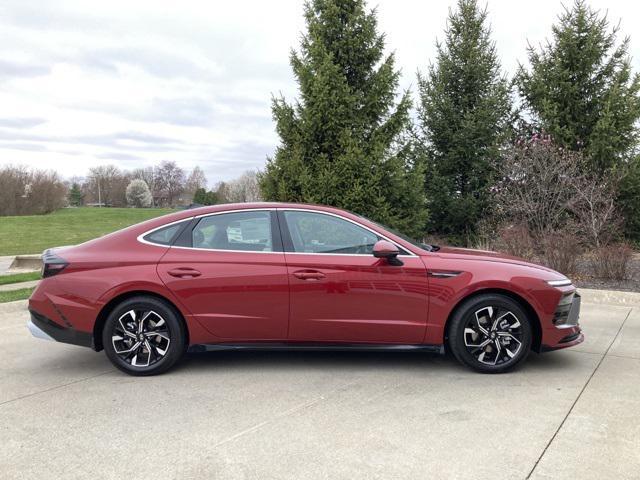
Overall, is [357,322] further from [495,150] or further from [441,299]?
[495,150]

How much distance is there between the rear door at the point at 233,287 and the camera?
4.51 m

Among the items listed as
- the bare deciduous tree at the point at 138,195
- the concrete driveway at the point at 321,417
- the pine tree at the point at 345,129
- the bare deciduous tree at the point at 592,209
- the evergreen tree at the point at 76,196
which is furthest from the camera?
the evergreen tree at the point at 76,196

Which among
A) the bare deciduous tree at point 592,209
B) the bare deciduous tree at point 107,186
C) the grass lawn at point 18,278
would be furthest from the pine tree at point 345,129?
the bare deciduous tree at point 107,186

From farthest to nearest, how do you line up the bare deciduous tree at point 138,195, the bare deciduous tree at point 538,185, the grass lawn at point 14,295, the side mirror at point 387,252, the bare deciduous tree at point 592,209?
the bare deciduous tree at point 138,195, the bare deciduous tree at point 538,185, the bare deciduous tree at point 592,209, the grass lawn at point 14,295, the side mirror at point 387,252

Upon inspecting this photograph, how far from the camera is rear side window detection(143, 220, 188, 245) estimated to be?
469 centimetres

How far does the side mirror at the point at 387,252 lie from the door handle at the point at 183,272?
5.14ft

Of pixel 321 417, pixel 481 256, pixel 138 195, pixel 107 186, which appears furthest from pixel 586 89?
pixel 107 186

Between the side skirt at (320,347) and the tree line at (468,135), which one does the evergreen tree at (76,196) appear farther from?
the side skirt at (320,347)

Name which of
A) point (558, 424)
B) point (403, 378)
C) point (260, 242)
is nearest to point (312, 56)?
point (260, 242)

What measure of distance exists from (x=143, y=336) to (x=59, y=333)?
0.76 meters

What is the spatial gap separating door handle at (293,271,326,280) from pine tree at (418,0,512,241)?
11.9m

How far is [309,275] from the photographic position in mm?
4504

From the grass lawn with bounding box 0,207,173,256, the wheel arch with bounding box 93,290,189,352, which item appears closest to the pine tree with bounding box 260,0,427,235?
the wheel arch with bounding box 93,290,189,352

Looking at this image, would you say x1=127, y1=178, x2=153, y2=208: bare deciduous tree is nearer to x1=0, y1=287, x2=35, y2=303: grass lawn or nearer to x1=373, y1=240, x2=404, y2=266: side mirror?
x1=0, y1=287, x2=35, y2=303: grass lawn
